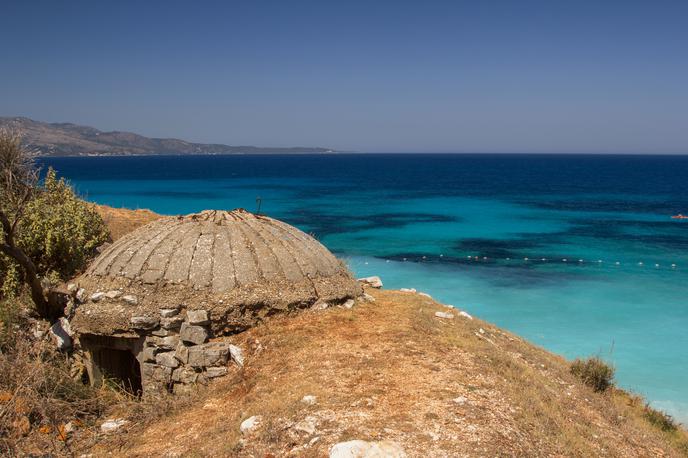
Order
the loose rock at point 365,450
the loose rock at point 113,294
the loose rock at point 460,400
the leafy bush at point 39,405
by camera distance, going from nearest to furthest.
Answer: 1. the loose rock at point 365,450
2. the loose rock at point 460,400
3. the leafy bush at point 39,405
4. the loose rock at point 113,294

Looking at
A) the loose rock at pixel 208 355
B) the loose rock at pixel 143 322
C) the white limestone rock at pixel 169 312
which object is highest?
the white limestone rock at pixel 169 312

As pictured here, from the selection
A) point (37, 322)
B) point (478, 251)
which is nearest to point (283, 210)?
point (478, 251)

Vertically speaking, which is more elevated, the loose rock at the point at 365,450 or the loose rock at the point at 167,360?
the loose rock at the point at 365,450

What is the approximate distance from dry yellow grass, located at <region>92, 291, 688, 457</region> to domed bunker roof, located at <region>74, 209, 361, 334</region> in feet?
1.91

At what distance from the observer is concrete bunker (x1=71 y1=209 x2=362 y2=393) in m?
10.0

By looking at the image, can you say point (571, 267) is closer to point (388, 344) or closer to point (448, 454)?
point (388, 344)

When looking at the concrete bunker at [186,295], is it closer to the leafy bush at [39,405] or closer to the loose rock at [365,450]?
the leafy bush at [39,405]

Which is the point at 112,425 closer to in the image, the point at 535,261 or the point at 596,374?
the point at 596,374

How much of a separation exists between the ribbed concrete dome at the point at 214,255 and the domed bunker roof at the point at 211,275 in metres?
0.02

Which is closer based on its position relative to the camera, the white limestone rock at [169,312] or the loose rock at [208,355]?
the loose rock at [208,355]

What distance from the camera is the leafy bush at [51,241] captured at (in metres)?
13.8

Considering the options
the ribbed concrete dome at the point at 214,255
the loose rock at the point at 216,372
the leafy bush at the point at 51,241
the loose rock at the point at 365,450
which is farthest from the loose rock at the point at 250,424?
the leafy bush at the point at 51,241

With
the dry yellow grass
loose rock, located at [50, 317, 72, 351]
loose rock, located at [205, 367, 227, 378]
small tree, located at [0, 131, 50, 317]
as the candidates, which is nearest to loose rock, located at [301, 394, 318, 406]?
the dry yellow grass

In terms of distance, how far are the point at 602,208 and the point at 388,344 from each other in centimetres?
5934
